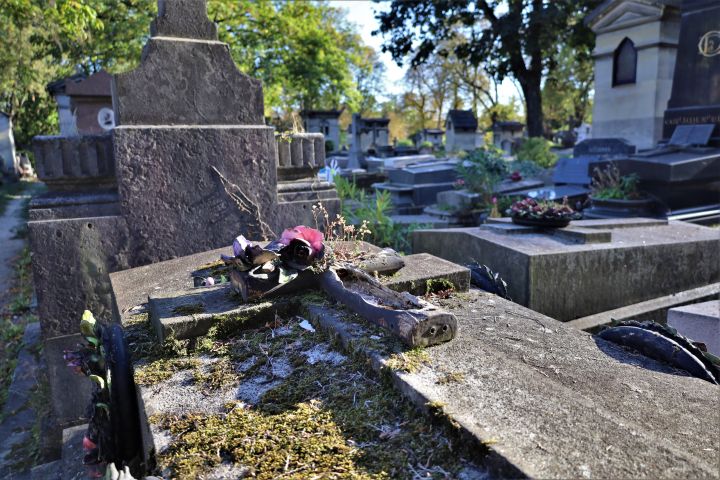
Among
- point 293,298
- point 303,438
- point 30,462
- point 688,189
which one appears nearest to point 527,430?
point 303,438

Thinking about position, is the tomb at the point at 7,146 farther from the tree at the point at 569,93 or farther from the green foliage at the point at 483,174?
the tree at the point at 569,93

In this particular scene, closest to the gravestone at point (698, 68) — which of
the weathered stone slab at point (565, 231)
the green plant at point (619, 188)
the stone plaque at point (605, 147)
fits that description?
the stone plaque at point (605, 147)

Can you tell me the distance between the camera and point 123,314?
7.68 feet

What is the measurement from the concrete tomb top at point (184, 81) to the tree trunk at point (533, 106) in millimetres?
19961

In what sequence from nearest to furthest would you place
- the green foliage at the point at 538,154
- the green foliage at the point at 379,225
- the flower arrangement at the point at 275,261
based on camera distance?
the flower arrangement at the point at 275,261
the green foliage at the point at 379,225
the green foliage at the point at 538,154

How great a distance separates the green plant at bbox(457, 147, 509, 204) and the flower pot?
224 centimetres

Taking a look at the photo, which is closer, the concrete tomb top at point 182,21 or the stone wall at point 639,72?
the concrete tomb top at point 182,21

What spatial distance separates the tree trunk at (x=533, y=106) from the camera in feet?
70.4

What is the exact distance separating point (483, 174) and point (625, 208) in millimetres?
3148

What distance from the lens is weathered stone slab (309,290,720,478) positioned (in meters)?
1.16

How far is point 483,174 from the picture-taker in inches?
384

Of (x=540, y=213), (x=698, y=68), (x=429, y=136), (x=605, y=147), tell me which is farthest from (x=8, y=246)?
(x=429, y=136)

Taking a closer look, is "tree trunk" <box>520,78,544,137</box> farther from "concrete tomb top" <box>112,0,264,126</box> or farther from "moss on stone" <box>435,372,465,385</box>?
"moss on stone" <box>435,372,465,385</box>

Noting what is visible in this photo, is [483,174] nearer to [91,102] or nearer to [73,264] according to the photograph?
[73,264]
